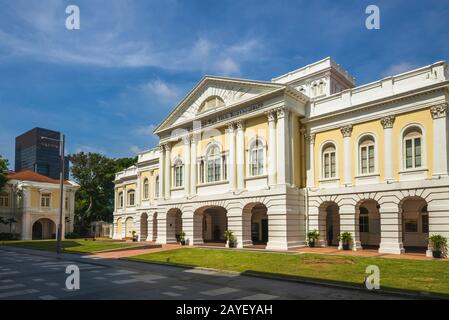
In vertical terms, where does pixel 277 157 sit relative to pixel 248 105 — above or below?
below

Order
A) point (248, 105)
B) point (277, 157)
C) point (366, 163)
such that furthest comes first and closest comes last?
point (248, 105) < point (277, 157) < point (366, 163)

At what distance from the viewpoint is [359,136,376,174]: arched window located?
27.0m

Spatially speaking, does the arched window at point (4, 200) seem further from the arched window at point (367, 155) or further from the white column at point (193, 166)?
the arched window at point (367, 155)

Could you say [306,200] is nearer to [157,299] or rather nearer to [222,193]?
[222,193]

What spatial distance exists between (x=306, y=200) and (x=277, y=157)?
387 centimetres

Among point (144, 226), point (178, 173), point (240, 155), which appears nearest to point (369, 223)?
point (240, 155)

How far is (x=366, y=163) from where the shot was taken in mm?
27328

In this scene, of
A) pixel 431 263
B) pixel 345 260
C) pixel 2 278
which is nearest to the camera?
pixel 2 278

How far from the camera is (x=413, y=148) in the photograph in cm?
2489

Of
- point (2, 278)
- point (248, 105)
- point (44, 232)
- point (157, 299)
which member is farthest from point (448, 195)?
point (44, 232)

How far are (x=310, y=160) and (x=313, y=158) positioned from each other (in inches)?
10.6

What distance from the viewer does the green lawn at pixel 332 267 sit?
14.4m

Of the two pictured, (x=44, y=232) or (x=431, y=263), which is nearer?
(x=431, y=263)

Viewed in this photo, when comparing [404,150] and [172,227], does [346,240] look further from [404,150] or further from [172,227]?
[172,227]
